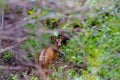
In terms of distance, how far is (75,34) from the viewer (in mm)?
4137

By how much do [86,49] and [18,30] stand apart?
7.14ft

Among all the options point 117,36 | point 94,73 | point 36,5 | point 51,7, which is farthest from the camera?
point 117,36

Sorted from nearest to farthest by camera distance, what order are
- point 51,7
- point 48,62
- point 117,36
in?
point 51,7 → point 117,36 → point 48,62

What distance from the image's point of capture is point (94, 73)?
3402 mm

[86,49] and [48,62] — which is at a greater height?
[86,49]

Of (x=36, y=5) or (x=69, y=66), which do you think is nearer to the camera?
(x=36, y=5)

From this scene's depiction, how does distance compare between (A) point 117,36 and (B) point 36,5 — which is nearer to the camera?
(B) point 36,5

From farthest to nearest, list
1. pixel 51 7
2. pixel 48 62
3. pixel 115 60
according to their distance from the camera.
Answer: pixel 48 62 < pixel 115 60 < pixel 51 7

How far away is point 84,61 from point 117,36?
1.86 ft

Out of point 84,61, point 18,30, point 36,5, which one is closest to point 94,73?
point 84,61

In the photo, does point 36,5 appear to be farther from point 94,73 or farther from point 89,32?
point 89,32

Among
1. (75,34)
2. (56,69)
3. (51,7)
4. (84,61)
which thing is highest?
(51,7)

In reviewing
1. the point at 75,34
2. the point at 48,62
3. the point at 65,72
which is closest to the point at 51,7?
the point at 75,34

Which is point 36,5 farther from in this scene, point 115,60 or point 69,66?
point 69,66
